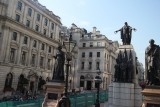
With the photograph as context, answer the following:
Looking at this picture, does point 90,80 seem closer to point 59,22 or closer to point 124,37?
point 59,22

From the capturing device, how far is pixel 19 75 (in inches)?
1641

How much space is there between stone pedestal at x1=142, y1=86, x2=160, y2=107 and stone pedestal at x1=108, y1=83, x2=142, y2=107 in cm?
599

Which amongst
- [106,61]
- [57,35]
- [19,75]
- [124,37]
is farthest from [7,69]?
[106,61]

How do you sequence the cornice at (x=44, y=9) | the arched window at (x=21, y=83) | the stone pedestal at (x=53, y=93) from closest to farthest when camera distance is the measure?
the stone pedestal at (x=53, y=93) < the arched window at (x=21, y=83) < the cornice at (x=44, y=9)

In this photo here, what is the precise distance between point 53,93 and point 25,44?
3279 centimetres

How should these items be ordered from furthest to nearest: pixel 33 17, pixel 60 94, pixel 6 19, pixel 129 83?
pixel 33 17, pixel 6 19, pixel 129 83, pixel 60 94

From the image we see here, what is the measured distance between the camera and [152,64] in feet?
35.1

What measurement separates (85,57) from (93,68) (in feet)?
15.2

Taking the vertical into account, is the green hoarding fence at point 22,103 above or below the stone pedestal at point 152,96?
below

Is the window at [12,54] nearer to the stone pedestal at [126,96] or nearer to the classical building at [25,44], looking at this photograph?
the classical building at [25,44]

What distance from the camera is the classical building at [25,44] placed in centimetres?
3878

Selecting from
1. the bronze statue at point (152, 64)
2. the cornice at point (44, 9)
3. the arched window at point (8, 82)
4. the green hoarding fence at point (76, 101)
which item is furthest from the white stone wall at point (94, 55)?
the bronze statue at point (152, 64)

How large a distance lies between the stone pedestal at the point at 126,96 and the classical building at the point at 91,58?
160 feet

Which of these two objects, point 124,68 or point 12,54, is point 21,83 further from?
point 124,68
